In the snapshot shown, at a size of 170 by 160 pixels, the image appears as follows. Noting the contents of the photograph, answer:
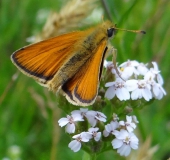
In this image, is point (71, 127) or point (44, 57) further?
point (44, 57)

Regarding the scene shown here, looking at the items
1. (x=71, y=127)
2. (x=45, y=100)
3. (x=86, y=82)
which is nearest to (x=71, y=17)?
(x=86, y=82)

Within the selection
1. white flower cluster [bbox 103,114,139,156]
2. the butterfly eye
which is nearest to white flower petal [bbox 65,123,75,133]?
white flower cluster [bbox 103,114,139,156]

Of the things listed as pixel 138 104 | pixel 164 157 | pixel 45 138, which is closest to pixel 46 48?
pixel 138 104

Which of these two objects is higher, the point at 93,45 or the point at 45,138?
the point at 93,45

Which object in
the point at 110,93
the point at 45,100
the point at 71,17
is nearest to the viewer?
the point at 110,93

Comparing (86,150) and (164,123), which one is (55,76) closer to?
(86,150)

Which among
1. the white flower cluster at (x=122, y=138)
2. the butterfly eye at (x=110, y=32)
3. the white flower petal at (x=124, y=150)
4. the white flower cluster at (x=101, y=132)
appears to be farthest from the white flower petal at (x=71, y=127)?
the butterfly eye at (x=110, y=32)

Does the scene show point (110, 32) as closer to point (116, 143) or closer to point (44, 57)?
point (44, 57)
